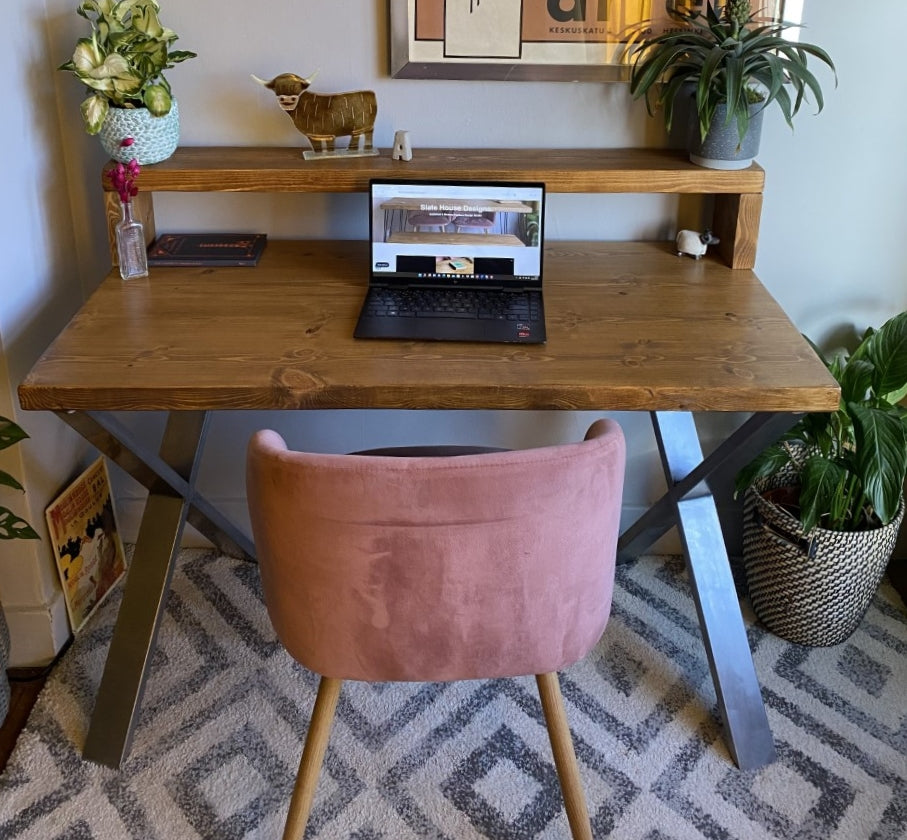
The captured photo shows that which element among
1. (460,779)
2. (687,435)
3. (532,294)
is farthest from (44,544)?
(687,435)

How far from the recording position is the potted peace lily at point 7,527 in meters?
1.63

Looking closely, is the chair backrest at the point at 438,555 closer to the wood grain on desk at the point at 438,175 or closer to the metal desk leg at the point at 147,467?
the metal desk leg at the point at 147,467

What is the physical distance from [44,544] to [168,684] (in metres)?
0.36

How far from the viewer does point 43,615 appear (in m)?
1.91

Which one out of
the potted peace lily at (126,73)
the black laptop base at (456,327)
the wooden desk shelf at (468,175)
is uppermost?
the potted peace lily at (126,73)

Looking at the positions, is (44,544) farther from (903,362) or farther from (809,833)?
(903,362)

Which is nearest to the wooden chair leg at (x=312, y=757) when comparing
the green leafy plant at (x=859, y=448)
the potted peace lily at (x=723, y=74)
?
the green leafy plant at (x=859, y=448)

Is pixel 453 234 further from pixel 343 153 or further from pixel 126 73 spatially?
pixel 126 73

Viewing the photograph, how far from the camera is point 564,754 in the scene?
147cm

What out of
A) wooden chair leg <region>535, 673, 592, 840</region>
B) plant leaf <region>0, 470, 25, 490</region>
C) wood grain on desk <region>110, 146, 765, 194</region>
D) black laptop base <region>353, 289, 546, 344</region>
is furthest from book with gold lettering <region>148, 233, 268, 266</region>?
wooden chair leg <region>535, 673, 592, 840</region>

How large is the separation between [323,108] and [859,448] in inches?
45.1

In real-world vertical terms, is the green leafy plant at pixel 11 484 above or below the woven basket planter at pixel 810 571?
above

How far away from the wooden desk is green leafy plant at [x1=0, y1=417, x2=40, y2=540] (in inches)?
6.4

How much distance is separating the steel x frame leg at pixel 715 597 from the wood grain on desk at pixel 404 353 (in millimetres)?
242
